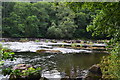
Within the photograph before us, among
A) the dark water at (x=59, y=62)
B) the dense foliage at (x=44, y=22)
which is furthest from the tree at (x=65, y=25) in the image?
the dark water at (x=59, y=62)

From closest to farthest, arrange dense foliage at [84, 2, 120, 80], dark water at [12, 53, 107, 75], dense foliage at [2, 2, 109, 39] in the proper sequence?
dense foliage at [84, 2, 120, 80], dark water at [12, 53, 107, 75], dense foliage at [2, 2, 109, 39]

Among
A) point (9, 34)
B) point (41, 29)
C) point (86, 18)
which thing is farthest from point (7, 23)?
point (86, 18)

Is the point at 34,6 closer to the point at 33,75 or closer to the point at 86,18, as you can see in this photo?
the point at 86,18

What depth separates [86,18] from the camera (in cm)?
1980

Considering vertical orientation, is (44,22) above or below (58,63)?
above

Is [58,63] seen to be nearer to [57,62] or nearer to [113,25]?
[57,62]

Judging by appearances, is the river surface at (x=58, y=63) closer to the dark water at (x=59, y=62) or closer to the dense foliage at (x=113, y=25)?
the dark water at (x=59, y=62)

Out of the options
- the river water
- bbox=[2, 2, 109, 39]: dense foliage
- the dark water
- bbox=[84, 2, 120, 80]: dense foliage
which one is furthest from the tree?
bbox=[84, 2, 120, 80]: dense foliage

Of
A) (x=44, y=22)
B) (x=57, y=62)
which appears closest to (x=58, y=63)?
(x=57, y=62)

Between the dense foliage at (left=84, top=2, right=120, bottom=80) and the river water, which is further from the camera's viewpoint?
the river water

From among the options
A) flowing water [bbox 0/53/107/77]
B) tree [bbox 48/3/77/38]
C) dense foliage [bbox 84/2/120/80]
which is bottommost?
flowing water [bbox 0/53/107/77]

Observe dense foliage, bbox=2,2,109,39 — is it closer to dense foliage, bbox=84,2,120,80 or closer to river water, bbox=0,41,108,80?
river water, bbox=0,41,108,80

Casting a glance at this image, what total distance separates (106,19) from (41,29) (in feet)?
57.8

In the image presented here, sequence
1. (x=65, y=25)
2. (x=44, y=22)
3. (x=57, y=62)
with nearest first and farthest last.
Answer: (x=57, y=62) → (x=65, y=25) → (x=44, y=22)
